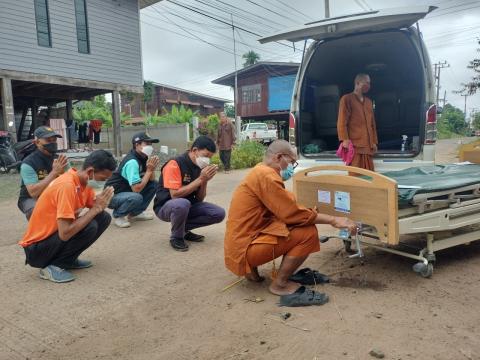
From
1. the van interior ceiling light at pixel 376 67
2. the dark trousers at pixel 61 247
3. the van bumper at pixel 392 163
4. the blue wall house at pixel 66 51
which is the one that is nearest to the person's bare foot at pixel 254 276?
the dark trousers at pixel 61 247

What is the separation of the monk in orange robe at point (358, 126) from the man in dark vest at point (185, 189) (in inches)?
Answer: 60.1

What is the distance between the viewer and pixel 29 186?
3928 millimetres

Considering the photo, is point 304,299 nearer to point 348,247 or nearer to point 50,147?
point 348,247

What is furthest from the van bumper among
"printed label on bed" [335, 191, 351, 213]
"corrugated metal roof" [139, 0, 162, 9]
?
"corrugated metal roof" [139, 0, 162, 9]

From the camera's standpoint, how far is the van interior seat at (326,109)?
621 cm

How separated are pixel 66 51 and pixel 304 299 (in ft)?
37.9

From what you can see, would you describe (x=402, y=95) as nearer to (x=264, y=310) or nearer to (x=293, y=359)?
(x=264, y=310)

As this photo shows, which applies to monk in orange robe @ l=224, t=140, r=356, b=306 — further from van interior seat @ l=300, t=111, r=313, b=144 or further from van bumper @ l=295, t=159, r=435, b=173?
van interior seat @ l=300, t=111, r=313, b=144

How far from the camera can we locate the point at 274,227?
2926 millimetres

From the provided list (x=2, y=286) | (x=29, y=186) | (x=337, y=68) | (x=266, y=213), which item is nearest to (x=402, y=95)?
(x=337, y=68)

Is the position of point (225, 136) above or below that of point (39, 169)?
above

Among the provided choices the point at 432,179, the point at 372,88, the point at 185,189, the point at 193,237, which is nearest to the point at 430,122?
the point at 432,179

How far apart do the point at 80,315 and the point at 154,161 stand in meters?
2.31

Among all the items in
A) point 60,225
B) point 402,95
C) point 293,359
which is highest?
point 402,95
